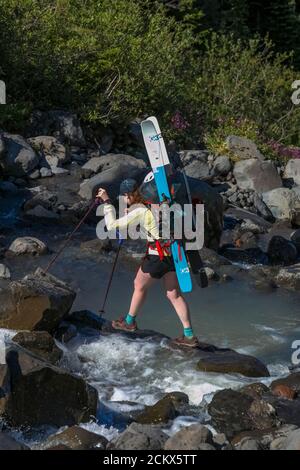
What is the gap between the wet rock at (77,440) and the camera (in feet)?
20.4

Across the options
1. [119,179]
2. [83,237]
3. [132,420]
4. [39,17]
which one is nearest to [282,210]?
[119,179]

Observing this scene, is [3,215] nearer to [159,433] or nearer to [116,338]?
[116,338]

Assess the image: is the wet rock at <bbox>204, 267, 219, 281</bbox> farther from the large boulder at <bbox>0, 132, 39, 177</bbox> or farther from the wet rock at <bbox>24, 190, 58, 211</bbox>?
the large boulder at <bbox>0, 132, 39, 177</bbox>

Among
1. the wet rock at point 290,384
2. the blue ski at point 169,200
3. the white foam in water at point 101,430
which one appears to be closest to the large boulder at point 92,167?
the blue ski at point 169,200

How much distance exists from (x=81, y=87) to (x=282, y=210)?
5920mm

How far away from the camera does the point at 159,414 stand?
23.3 ft

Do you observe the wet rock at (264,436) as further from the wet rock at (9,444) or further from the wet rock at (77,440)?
the wet rock at (9,444)

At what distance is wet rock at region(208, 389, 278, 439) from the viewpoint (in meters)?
6.96

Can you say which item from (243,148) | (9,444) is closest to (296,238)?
(243,148)

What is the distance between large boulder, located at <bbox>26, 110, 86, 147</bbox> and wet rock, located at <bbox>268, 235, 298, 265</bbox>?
20.0ft

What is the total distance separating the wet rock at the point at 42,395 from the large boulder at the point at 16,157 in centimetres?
943

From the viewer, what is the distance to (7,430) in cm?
662

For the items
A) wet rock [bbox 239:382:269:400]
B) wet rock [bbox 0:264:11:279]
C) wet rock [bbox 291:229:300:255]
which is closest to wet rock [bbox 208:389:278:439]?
wet rock [bbox 239:382:269:400]

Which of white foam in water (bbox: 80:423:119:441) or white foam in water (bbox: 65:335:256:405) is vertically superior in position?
white foam in water (bbox: 80:423:119:441)
